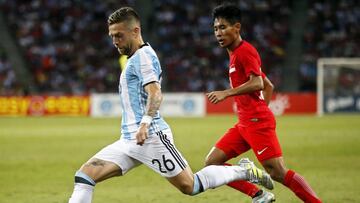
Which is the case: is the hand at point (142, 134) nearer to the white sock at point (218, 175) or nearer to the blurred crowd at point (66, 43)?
the white sock at point (218, 175)

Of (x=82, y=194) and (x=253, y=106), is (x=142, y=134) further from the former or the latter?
(x=253, y=106)

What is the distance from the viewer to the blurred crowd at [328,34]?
33.3 m

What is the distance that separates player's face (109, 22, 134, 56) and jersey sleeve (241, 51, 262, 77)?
1.33 m

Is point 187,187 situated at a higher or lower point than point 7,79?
higher

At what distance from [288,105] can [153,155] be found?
976 inches

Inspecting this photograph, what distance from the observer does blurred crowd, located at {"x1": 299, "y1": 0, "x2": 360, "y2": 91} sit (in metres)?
33.3

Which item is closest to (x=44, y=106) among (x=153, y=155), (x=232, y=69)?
(x=232, y=69)

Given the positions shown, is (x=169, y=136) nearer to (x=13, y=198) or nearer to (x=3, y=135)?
(x=13, y=198)

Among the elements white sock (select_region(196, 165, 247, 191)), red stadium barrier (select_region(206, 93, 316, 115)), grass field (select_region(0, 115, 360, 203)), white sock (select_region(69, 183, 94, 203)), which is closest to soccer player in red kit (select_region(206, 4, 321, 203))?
white sock (select_region(196, 165, 247, 191))

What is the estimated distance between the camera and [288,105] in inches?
1204

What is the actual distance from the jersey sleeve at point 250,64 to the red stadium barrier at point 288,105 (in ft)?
75.9

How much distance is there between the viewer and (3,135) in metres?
20.1

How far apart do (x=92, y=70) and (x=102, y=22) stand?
119 inches

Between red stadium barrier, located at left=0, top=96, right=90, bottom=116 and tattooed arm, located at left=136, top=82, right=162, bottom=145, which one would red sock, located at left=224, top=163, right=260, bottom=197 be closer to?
tattooed arm, located at left=136, top=82, right=162, bottom=145
